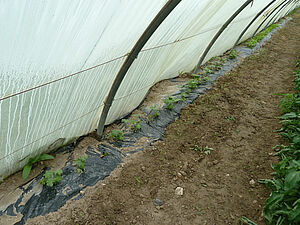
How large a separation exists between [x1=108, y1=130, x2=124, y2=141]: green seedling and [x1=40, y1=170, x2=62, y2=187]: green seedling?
0.85 metres

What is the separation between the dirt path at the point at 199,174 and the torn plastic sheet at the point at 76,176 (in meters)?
0.08

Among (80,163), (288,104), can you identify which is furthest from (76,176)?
(288,104)

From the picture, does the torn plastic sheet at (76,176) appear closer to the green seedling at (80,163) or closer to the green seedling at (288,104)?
the green seedling at (80,163)

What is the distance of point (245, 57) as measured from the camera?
22.6 feet

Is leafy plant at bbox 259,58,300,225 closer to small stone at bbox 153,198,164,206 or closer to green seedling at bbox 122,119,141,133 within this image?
small stone at bbox 153,198,164,206

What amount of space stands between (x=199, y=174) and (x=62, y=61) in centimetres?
192

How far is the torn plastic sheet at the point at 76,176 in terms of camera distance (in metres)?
1.97

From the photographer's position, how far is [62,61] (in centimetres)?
177

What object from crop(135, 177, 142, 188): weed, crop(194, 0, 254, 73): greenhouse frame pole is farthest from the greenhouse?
crop(194, 0, 254, 73): greenhouse frame pole

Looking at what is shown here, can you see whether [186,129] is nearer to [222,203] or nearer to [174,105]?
[174,105]

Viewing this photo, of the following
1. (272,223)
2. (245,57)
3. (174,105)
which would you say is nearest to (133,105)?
(174,105)

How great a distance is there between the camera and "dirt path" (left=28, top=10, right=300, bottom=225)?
211 cm

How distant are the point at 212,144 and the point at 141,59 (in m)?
1.51

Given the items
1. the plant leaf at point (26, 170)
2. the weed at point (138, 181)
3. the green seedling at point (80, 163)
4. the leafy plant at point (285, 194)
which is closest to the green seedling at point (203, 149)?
the leafy plant at point (285, 194)
